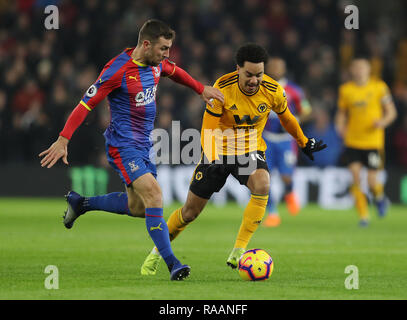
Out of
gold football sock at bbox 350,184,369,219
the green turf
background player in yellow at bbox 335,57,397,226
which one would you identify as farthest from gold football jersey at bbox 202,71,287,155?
background player in yellow at bbox 335,57,397,226

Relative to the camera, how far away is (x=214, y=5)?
19.7m

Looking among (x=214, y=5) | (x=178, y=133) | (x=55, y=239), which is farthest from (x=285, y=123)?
(x=214, y=5)

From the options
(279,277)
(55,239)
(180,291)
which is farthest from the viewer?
(55,239)

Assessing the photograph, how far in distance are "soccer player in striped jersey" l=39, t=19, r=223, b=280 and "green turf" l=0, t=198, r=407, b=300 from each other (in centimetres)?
54

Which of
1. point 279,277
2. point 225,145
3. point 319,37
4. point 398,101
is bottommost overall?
point 279,277

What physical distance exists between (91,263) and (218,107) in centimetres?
190

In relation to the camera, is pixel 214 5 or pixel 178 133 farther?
pixel 214 5

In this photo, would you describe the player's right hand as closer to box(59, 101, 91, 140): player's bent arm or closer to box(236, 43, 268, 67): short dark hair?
box(59, 101, 91, 140): player's bent arm

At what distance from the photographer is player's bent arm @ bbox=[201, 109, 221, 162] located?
7.50m

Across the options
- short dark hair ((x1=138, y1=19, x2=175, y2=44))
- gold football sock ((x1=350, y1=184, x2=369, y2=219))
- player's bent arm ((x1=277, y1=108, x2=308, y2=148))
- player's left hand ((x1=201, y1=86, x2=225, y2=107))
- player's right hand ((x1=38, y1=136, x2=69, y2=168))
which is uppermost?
short dark hair ((x1=138, y1=19, x2=175, y2=44))

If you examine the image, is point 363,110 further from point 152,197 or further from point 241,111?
point 152,197

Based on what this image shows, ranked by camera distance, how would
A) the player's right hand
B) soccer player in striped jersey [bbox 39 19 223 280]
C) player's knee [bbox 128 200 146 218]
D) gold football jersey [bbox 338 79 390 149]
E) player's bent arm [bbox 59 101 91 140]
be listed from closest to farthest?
the player's right hand < player's bent arm [bbox 59 101 91 140] < soccer player in striped jersey [bbox 39 19 223 280] < player's knee [bbox 128 200 146 218] < gold football jersey [bbox 338 79 390 149]

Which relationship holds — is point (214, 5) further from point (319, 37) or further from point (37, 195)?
point (37, 195)

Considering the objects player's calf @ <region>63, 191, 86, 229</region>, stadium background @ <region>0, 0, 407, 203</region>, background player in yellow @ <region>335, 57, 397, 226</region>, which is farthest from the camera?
stadium background @ <region>0, 0, 407, 203</region>
